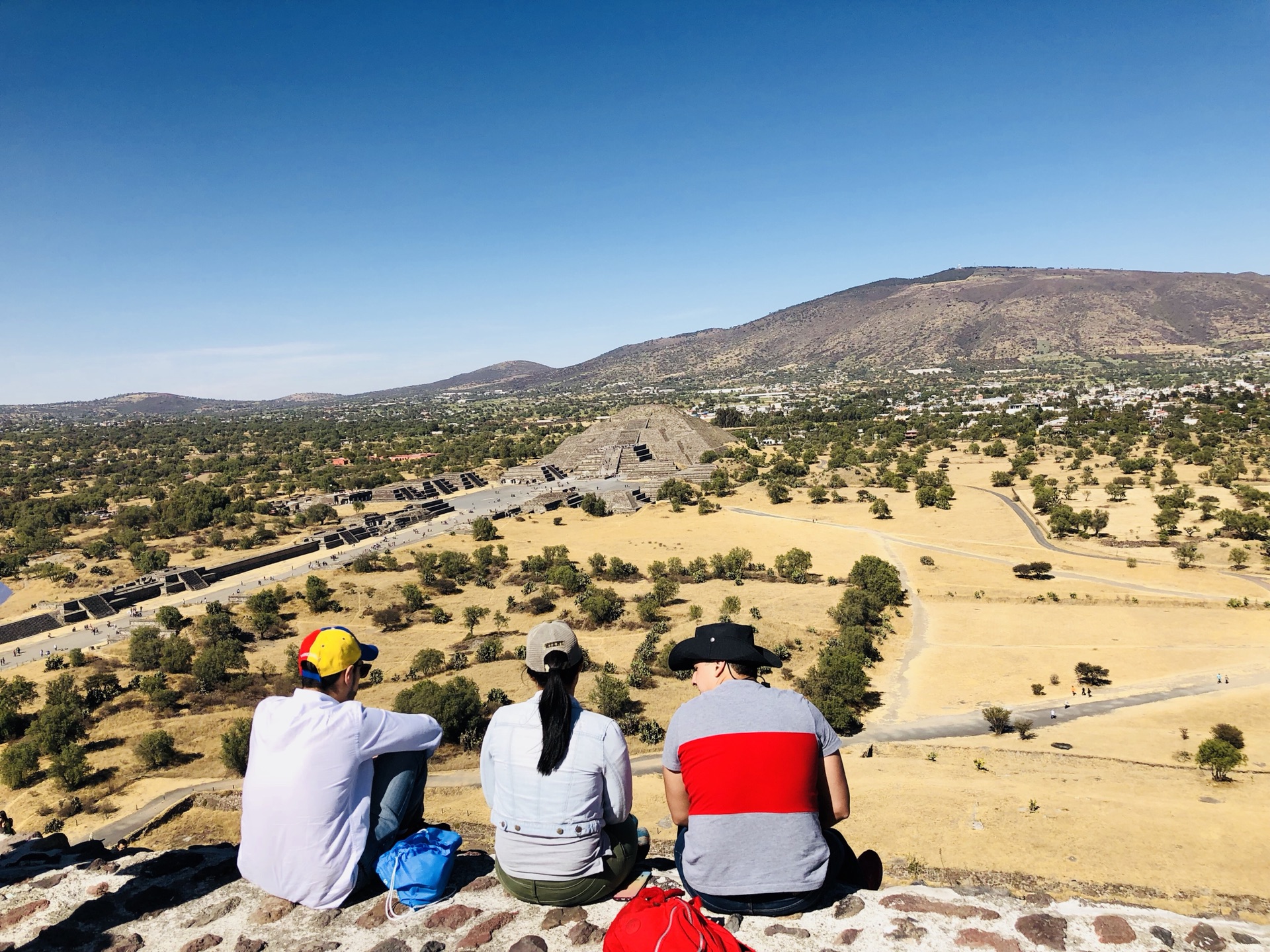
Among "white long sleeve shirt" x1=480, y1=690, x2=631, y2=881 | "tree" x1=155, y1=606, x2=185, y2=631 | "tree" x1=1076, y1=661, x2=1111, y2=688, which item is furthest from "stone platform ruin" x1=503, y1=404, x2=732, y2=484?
"white long sleeve shirt" x1=480, y1=690, x2=631, y2=881

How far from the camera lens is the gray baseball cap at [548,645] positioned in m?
4.41

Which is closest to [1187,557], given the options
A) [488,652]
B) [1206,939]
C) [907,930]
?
[488,652]

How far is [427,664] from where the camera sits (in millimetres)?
24578

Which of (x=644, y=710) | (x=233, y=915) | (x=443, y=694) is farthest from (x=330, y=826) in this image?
(x=644, y=710)

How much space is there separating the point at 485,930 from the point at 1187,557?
46537 millimetres

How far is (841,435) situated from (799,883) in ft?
320

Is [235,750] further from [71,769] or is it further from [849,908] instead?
[849,908]

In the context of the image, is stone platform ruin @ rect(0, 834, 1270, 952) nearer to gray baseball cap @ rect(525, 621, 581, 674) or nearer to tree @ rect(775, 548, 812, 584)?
gray baseball cap @ rect(525, 621, 581, 674)

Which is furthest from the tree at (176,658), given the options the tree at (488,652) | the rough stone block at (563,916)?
the rough stone block at (563,916)

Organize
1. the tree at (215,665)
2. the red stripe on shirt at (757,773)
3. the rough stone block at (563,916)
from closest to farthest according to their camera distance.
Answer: the red stripe on shirt at (757,773) → the rough stone block at (563,916) → the tree at (215,665)

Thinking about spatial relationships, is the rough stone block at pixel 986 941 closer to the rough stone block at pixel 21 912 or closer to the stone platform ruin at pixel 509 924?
the stone platform ruin at pixel 509 924

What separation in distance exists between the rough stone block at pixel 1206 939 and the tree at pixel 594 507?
178 ft

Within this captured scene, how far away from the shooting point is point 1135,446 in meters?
74.8

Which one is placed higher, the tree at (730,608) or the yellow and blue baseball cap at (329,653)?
the yellow and blue baseball cap at (329,653)
